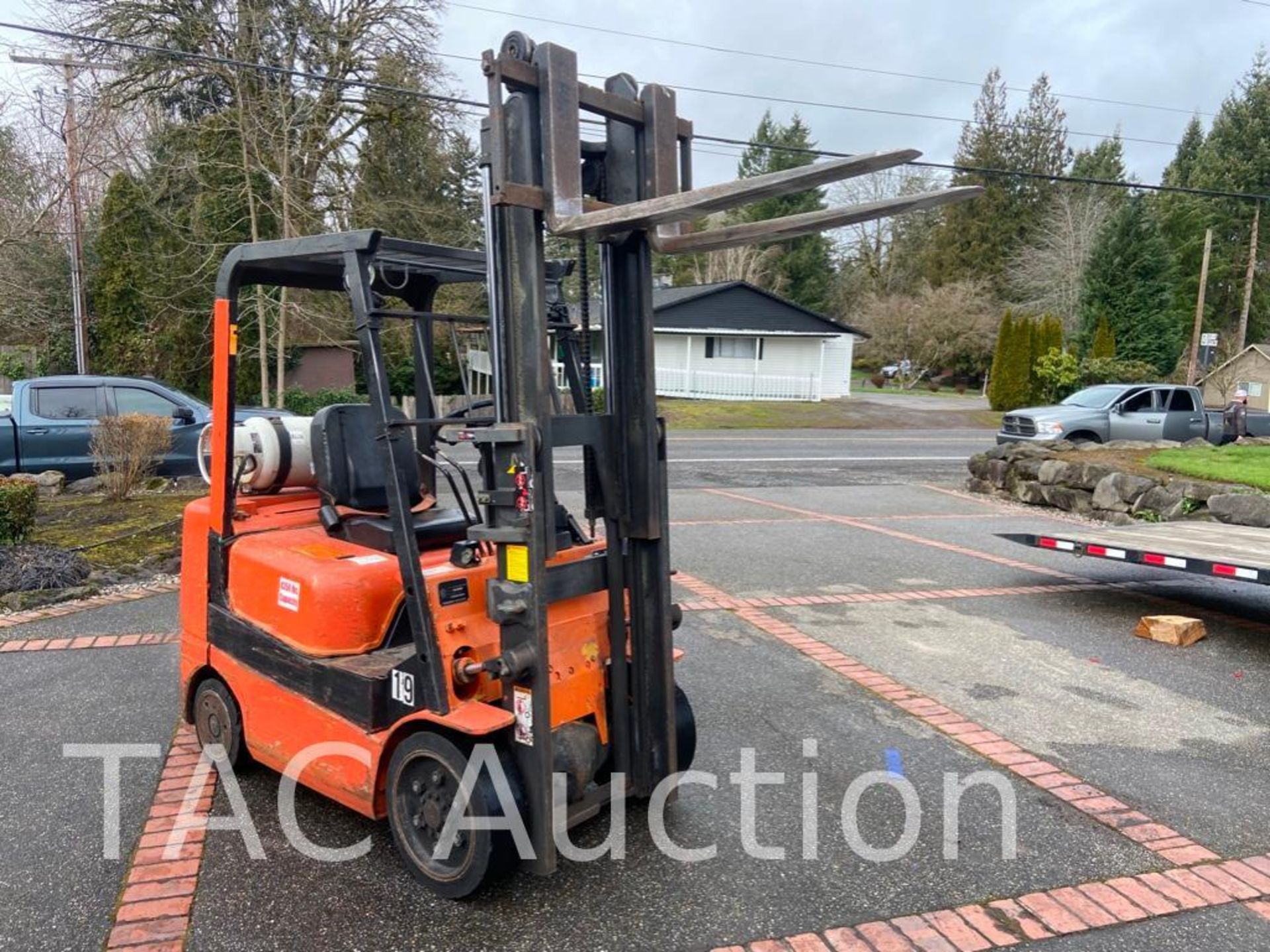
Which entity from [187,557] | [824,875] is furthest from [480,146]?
[824,875]

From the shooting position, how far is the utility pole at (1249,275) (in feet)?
176

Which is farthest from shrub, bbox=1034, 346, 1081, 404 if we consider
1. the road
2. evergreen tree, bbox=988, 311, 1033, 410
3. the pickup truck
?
the pickup truck

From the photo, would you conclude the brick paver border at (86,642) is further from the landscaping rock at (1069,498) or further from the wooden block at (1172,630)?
the landscaping rock at (1069,498)

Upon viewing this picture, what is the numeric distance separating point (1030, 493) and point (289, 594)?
12.5 m

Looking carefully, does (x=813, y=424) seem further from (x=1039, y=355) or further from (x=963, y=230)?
(x=963, y=230)

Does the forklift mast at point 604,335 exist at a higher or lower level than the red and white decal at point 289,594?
higher

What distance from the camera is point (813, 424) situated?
99.3 feet

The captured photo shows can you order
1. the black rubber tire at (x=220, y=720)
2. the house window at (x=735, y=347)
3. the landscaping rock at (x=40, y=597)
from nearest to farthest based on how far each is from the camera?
the black rubber tire at (x=220, y=720), the landscaping rock at (x=40, y=597), the house window at (x=735, y=347)

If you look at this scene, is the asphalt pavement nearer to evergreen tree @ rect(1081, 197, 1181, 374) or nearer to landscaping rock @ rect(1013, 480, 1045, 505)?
landscaping rock @ rect(1013, 480, 1045, 505)

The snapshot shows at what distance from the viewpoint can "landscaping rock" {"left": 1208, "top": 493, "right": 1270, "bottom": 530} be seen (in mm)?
10227

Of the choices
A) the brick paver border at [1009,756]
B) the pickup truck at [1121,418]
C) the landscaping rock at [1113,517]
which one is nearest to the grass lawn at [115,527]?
the brick paver border at [1009,756]

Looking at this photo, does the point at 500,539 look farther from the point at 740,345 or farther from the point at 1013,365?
the point at 740,345

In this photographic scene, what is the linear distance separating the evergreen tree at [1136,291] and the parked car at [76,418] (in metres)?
39.3

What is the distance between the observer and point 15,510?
8.27 m
